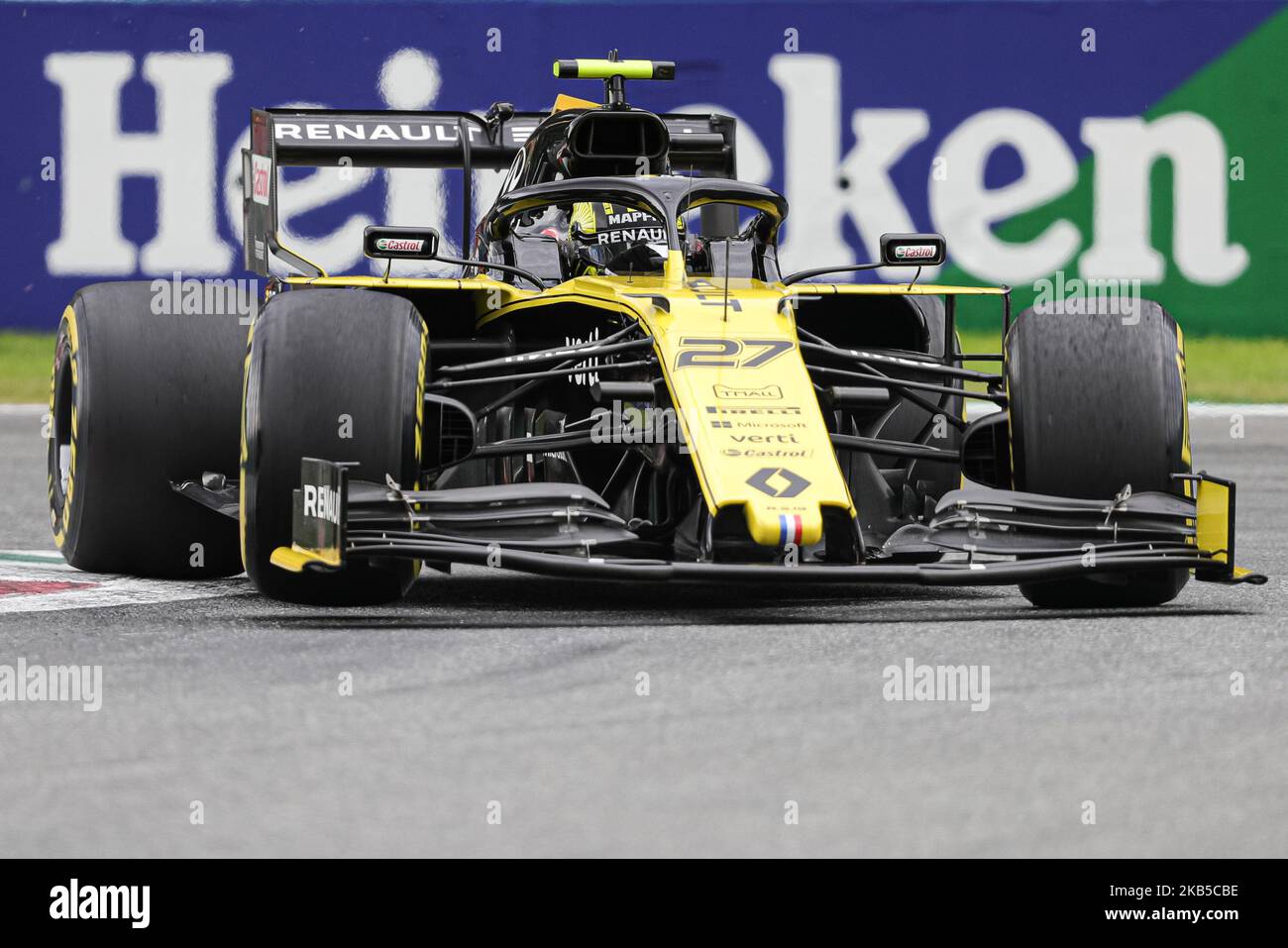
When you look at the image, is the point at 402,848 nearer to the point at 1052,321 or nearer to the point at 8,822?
the point at 8,822

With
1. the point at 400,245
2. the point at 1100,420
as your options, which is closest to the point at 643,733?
the point at 1100,420

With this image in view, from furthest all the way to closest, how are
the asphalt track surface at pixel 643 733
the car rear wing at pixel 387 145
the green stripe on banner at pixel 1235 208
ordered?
the green stripe on banner at pixel 1235 208 < the car rear wing at pixel 387 145 < the asphalt track surface at pixel 643 733

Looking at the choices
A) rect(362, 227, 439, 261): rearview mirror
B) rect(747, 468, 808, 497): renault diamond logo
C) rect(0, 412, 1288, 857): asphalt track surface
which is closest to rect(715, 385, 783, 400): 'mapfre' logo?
rect(747, 468, 808, 497): renault diamond logo

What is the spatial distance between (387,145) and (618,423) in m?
2.88

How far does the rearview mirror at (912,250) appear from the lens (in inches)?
313

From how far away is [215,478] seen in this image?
8.01 m

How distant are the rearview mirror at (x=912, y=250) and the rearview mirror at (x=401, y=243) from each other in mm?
1662

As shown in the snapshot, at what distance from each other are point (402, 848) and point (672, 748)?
0.97 meters

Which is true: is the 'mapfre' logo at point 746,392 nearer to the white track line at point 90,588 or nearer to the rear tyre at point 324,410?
the rear tyre at point 324,410

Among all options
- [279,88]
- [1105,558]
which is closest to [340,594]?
[1105,558]

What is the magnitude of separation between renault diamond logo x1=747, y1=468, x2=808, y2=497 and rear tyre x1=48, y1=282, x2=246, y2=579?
A: 2363 mm

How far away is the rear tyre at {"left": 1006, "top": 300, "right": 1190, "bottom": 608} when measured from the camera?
7082 millimetres

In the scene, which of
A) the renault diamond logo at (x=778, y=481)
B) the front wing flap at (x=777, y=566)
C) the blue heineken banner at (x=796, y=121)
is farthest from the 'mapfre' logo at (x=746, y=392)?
the blue heineken banner at (x=796, y=121)

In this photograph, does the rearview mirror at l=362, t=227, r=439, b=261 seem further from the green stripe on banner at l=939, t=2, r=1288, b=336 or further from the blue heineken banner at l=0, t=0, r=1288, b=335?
the green stripe on banner at l=939, t=2, r=1288, b=336
